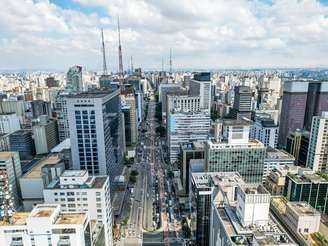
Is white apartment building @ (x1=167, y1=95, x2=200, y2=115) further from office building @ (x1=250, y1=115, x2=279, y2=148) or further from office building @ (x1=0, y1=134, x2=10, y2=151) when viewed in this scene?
office building @ (x1=0, y1=134, x2=10, y2=151)

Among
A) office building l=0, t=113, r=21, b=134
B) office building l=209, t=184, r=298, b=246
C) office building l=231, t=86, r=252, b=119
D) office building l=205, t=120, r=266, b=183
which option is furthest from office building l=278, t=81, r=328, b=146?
office building l=0, t=113, r=21, b=134

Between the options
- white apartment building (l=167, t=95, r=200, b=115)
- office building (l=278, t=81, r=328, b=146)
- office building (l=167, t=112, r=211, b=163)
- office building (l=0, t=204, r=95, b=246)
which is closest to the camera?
office building (l=0, t=204, r=95, b=246)

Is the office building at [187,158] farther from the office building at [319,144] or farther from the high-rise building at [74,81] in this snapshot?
the high-rise building at [74,81]

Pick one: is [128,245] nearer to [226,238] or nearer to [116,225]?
[116,225]

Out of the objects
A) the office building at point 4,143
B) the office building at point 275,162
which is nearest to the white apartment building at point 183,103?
the office building at point 275,162

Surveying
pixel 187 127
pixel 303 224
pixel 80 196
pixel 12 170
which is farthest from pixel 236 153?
pixel 12 170

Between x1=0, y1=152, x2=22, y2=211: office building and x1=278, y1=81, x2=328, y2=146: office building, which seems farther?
x1=278, y1=81, x2=328, y2=146: office building

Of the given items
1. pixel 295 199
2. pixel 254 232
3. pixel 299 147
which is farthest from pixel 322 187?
pixel 254 232
